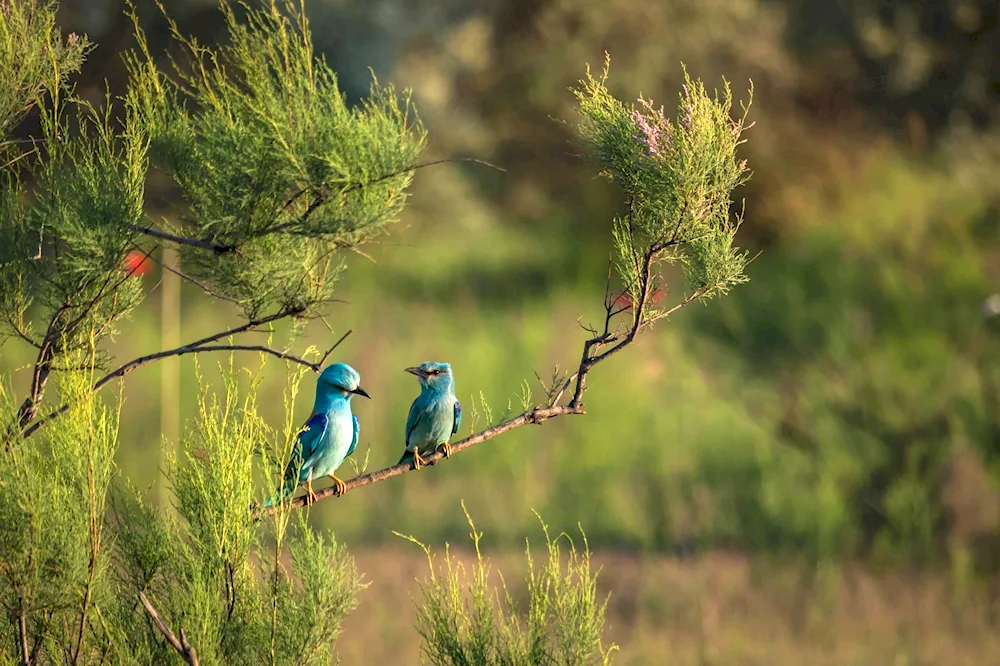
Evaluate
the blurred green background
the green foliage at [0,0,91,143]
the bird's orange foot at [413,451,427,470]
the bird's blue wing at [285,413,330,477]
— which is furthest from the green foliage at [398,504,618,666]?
the blurred green background

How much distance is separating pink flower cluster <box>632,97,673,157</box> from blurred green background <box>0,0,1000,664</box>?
3345mm

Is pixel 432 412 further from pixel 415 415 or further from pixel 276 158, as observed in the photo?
pixel 276 158

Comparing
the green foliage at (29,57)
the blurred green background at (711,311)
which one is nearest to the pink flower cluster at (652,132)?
the green foliage at (29,57)

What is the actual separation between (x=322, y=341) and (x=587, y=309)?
7.38 ft

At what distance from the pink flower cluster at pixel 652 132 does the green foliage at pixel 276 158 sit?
371 mm

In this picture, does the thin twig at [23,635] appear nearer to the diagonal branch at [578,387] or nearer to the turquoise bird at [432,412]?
the diagonal branch at [578,387]

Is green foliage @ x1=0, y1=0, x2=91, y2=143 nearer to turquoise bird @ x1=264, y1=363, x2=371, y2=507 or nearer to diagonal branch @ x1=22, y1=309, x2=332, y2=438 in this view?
diagonal branch @ x1=22, y1=309, x2=332, y2=438

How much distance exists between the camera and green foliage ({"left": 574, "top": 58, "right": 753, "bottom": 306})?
6.82 feet

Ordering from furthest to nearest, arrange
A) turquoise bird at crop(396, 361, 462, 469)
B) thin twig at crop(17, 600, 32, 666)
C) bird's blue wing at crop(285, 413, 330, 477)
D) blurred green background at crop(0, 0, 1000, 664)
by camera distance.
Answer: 1. blurred green background at crop(0, 0, 1000, 664)
2. turquoise bird at crop(396, 361, 462, 469)
3. bird's blue wing at crop(285, 413, 330, 477)
4. thin twig at crop(17, 600, 32, 666)

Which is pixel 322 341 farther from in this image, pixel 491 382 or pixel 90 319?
pixel 90 319

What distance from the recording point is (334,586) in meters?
2.12

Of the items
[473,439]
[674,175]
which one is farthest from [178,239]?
[674,175]

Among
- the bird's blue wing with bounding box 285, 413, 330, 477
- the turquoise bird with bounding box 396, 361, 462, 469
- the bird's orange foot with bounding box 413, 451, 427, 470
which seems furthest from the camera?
the turquoise bird with bounding box 396, 361, 462, 469

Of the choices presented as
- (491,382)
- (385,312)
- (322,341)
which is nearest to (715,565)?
(491,382)
